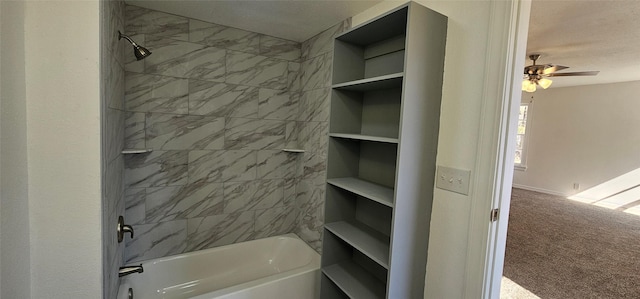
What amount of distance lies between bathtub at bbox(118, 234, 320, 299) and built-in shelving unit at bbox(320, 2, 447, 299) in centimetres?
26

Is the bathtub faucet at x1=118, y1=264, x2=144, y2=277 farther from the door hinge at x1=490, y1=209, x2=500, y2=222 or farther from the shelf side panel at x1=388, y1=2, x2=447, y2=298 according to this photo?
the door hinge at x1=490, y1=209, x2=500, y2=222

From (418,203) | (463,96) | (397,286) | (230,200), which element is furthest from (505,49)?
(230,200)

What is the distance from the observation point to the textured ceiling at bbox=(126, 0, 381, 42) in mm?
1814

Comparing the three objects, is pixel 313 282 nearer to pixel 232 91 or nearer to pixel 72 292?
pixel 72 292

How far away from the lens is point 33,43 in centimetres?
91

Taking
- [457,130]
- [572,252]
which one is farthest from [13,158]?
Result: [572,252]

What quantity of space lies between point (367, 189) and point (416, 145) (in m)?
0.42

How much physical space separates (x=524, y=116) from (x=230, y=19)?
260 inches

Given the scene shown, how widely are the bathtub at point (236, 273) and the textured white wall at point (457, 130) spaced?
93 centimetres

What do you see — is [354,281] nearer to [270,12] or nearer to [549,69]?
[270,12]

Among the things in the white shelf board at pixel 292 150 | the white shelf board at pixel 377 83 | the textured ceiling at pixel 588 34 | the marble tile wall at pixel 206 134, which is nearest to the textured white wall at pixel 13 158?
the marble tile wall at pixel 206 134

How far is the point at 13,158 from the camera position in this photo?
85 cm

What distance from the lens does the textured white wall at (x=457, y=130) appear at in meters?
1.21

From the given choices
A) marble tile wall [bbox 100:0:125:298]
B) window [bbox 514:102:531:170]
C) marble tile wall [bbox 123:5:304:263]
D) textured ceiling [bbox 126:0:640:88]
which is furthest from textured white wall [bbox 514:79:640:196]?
marble tile wall [bbox 100:0:125:298]
